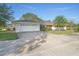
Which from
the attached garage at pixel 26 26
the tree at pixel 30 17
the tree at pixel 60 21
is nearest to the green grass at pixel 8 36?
the attached garage at pixel 26 26

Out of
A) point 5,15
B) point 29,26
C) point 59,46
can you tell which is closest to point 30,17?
point 29,26

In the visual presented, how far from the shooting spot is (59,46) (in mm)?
5137

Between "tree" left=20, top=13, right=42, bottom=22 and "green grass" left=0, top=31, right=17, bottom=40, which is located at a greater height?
"tree" left=20, top=13, right=42, bottom=22

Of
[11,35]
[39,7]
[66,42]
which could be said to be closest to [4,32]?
[11,35]

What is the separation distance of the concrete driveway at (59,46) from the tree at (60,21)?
19 cm

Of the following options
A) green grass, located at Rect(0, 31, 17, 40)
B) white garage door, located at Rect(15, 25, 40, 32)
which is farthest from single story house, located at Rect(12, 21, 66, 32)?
green grass, located at Rect(0, 31, 17, 40)

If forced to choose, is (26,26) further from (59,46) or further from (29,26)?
(59,46)

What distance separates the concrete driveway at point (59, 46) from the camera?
16.7 feet

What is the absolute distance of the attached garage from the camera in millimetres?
5117

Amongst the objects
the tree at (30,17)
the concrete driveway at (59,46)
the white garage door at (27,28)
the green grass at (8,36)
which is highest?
the tree at (30,17)

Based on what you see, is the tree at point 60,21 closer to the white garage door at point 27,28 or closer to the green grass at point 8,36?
the white garage door at point 27,28

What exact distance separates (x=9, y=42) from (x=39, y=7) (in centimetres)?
75

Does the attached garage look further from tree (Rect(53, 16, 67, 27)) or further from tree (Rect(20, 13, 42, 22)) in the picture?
tree (Rect(53, 16, 67, 27))

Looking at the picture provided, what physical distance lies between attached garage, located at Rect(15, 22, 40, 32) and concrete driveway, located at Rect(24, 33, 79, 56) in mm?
256
